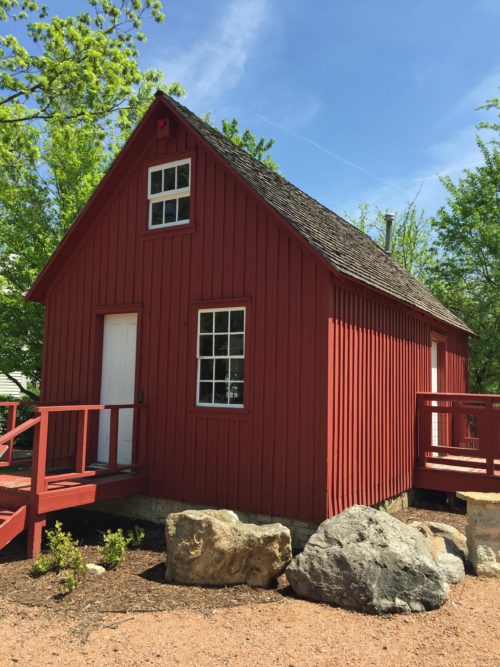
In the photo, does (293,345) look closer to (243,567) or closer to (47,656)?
(243,567)

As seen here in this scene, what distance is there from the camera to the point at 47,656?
420 centimetres

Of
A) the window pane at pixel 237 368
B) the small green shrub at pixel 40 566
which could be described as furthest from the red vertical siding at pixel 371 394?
the small green shrub at pixel 40 566

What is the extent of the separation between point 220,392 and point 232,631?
369cm

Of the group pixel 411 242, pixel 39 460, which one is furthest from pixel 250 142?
pixel 39 460

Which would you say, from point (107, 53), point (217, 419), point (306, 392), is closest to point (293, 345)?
point (306, 392)

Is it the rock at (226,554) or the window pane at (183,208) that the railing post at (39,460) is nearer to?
the rock at (226,554)

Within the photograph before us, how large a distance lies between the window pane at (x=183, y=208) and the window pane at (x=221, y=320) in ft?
5.65

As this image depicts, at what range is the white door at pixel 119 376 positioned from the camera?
29.3 feet

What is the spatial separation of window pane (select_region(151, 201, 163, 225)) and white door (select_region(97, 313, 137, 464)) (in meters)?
1.57

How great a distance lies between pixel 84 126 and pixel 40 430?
401 inches

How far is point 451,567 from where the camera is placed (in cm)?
600

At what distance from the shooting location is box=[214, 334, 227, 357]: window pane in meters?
7.95

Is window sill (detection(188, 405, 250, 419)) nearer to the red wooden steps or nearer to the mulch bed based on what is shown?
A: the mulch bed

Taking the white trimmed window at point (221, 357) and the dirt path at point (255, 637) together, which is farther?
the white trimmed window at point (221, 357)
